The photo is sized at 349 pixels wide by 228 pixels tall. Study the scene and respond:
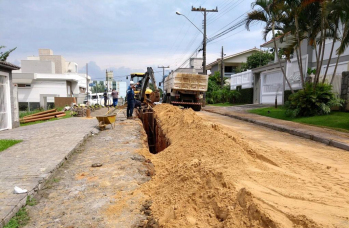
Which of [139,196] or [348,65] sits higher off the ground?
[348,65]

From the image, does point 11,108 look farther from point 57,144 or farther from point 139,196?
point 139,196

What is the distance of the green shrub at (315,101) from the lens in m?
12.1

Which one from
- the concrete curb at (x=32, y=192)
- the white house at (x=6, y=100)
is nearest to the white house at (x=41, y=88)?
the white house at (x=6, y=100)

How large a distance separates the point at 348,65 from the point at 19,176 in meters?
17.1

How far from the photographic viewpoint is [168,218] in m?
3.18

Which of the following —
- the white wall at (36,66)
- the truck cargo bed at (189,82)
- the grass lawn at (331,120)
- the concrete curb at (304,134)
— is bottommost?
the concrete curb at (304,134)

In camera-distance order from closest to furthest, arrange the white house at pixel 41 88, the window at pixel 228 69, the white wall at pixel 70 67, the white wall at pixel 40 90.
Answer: the white house at pixel 41 88, the white wall at pixel 40 90, the window at pixel 228 69, the white wall at pixel 70 67

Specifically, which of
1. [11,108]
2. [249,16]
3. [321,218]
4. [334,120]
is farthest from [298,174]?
[249,16]

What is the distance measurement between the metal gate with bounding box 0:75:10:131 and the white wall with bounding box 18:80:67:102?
18.0m

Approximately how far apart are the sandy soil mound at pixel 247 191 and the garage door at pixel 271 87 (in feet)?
53.3

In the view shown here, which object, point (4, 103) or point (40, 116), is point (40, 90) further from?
point (4, 103)

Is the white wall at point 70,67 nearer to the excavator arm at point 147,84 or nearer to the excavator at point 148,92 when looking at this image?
the excavator at point 148,92

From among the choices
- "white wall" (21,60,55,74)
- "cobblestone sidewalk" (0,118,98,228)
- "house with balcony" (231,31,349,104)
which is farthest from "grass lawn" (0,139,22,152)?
"white wall" (21,60,55,74)

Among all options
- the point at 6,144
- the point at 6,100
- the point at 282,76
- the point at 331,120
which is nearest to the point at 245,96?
the point at 282,76
